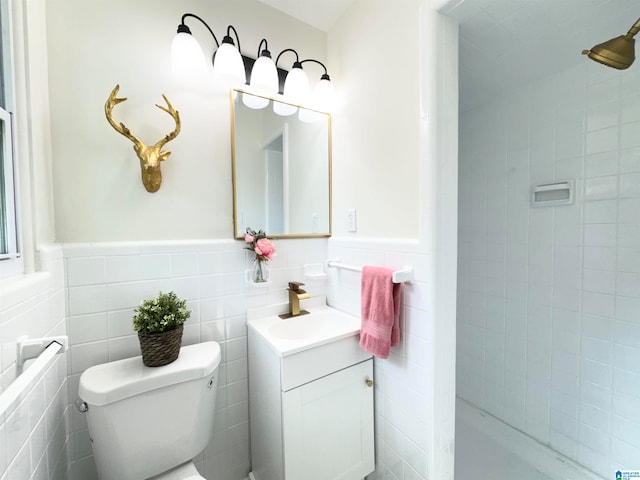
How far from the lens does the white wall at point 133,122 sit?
965 mm

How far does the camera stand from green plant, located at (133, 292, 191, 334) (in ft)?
2.99

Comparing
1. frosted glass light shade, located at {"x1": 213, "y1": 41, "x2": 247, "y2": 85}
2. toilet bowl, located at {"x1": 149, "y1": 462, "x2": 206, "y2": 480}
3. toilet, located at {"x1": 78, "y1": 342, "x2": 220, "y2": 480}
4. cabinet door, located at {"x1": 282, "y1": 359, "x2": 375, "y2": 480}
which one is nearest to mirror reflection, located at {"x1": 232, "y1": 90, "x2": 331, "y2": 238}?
frosted glass light shade, located at {"x1": 213, "y1": 41, "x2": 247, "y2": 85}

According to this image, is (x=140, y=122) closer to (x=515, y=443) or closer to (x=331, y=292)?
(x=331, y=292)

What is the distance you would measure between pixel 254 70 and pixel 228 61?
134 mm

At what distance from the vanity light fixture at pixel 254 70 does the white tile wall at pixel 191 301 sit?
79 centimetres

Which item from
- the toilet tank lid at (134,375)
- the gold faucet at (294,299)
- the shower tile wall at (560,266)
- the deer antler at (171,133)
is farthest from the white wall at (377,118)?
the shower tile wall at (560,266)

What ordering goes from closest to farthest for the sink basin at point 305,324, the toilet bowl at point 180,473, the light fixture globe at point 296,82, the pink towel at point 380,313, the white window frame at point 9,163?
1. the white window frame at point 9,163
2. the toilet bowl at point 180,473
3. the pink towel at point 380,313
4. the sink basin at point 305,324
5. the light fixture globe at point 296,82

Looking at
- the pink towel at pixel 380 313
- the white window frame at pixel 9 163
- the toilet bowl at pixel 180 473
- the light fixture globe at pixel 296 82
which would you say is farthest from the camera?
the light fixture globe at pixel 296 82

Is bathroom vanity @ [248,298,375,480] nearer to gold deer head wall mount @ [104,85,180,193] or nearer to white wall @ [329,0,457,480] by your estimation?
white wall @ [329,0,457,480]

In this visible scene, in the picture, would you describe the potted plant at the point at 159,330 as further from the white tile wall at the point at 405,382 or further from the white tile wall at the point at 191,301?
the white tile wall at the point at 405,382

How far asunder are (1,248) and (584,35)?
2.31m

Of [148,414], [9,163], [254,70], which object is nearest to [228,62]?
[254,70]

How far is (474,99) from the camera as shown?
174 cm

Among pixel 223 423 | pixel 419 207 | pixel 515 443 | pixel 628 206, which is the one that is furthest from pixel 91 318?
pixel 628 206
